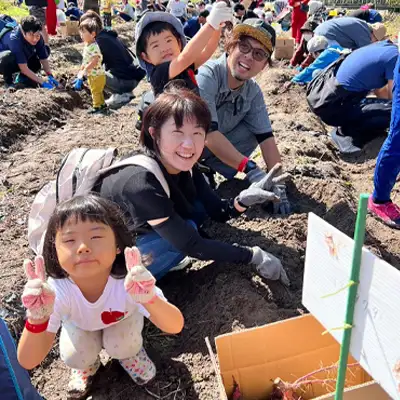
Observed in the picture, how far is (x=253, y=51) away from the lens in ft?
10.0

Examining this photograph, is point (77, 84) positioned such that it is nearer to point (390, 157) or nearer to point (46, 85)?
point (46, 85)

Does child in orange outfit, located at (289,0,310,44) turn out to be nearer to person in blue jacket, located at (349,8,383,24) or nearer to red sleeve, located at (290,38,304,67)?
red sleeve, located at (290,38,304,67)

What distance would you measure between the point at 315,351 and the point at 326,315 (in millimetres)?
657

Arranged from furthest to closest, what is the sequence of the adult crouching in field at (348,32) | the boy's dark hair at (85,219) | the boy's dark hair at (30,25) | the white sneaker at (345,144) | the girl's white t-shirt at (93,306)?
1. the boy's dark hair at (30,25)
2. the adult crouching in field at (348,32)
3. the white sneaker at (345,144)
4. the girl's white t-shirt at (93,306)
5. the boy's dark hair at (85,219)

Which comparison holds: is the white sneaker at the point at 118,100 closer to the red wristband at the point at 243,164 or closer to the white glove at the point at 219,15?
the red wristband at the point at 243,164

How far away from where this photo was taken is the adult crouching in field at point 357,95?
13.5 ft

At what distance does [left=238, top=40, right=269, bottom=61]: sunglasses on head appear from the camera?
3041 mm

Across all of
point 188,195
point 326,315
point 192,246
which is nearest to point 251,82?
point 188,195

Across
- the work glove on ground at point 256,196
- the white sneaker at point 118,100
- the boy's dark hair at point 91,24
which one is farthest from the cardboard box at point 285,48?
the work glove on ground at point 256,196

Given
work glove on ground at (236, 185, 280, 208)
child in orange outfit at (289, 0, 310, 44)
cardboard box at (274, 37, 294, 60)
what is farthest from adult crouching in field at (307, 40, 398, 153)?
child in orange outfit at (289, 0, 310, 44)

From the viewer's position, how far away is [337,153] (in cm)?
498

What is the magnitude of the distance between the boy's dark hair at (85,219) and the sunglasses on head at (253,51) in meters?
1.79

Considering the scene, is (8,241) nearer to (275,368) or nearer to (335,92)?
(275,368)

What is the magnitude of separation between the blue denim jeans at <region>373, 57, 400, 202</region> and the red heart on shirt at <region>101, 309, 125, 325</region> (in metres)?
2.13
